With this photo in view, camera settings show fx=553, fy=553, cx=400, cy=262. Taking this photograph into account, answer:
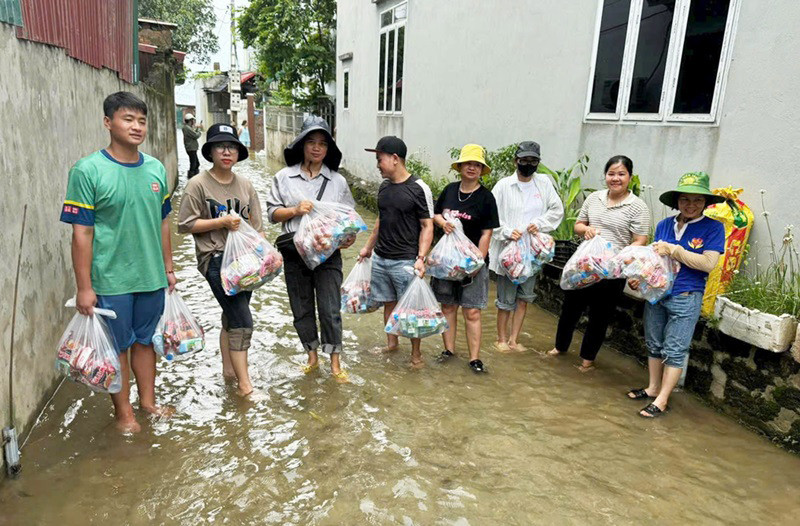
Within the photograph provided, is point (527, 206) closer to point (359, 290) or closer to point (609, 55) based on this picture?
point (359, 290)

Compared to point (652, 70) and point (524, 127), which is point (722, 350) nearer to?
point (652, 70)

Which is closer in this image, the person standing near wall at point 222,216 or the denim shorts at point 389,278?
the person standing near wall at point 222,216

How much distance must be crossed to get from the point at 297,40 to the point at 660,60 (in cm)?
1521

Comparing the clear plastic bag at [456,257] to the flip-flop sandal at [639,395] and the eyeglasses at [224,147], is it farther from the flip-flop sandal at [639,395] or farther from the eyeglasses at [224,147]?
the eyeglasses at [224,147]

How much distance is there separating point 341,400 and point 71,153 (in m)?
2.60

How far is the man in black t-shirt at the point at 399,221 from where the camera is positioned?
155 inches

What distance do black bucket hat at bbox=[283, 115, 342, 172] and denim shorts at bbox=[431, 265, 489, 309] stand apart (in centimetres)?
123

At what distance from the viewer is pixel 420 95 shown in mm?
9797

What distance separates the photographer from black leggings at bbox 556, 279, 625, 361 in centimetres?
414

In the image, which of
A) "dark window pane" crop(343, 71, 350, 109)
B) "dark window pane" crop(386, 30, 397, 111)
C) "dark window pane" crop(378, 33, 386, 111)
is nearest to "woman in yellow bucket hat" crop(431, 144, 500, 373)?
"dark window pane" crop(386, 30, 397, 111)

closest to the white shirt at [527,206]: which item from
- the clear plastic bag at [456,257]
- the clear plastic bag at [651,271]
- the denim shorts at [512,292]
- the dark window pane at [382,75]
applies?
the denim shorts at [512,292]

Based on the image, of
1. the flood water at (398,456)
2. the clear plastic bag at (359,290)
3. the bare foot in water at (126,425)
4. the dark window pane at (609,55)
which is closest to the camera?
the flood water at (398,456)

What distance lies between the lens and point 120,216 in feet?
9.46

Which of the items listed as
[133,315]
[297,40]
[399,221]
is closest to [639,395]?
[399,221]
